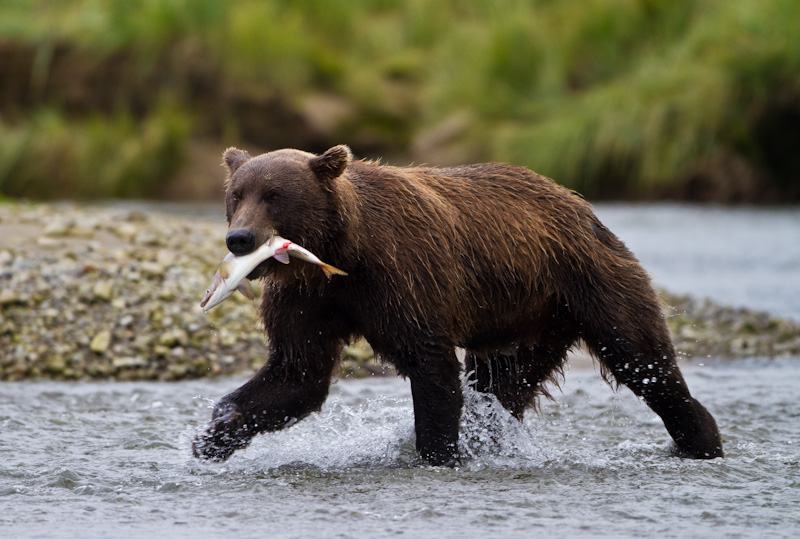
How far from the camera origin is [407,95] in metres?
24.2

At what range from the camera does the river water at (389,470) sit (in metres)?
4.58

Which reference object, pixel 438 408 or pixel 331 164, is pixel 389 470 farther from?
pixel 331 164

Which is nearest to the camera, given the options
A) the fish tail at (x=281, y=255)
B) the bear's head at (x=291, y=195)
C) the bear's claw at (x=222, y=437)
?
the fish tail at (x=281, y=255)

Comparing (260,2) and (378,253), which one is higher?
(260,2)

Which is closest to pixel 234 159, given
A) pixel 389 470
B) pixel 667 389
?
pixel 389 470

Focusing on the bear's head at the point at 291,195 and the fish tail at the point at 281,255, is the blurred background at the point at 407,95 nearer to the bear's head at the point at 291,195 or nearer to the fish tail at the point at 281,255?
the bear's head at the point at 291,195

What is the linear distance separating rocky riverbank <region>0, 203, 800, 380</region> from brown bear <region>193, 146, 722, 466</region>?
5.31 feet

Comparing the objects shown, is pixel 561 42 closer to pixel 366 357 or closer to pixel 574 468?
pixel 366 357

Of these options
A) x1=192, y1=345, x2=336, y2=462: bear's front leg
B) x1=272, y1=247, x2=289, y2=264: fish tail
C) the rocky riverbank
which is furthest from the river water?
x1=272, y1=247, x2=289, y2=264: fish tail

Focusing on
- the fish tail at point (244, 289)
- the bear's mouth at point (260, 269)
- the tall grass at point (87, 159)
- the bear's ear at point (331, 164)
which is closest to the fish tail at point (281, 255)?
the bear's mouth at point (260, 269)

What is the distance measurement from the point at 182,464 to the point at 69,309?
3.04 meters

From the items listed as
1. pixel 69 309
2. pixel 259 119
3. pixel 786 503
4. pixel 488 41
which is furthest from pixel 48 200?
pixel 786 503

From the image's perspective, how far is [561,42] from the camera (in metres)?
22.6

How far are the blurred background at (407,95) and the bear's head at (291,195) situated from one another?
14302 mm
